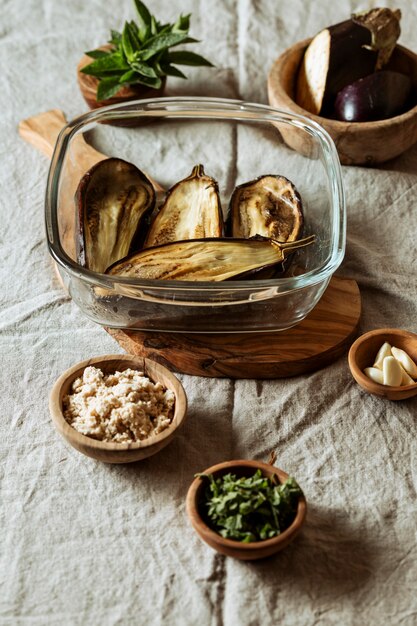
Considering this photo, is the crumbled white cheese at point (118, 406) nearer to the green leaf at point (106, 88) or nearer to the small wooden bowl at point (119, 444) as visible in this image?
the small wooden bowl at point (119, 444)

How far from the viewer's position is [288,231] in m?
1.02

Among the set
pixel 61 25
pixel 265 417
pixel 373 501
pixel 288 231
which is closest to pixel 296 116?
pixel 288 231

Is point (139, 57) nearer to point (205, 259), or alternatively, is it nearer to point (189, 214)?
point (189, 214)

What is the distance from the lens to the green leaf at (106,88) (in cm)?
130

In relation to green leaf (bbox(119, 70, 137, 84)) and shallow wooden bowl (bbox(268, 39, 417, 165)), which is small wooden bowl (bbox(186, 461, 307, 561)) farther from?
green leaf (bbox(119, 70, 137, 84))

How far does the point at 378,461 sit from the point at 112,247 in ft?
1.28

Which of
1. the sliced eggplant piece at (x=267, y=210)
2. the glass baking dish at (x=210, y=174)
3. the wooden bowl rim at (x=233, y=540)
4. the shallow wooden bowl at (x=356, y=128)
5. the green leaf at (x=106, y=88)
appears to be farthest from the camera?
the green leaf at (x=106, y=88)

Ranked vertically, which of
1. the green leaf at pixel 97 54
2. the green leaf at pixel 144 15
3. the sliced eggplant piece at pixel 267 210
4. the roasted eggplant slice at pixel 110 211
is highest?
the green leaf at pixel 144 15

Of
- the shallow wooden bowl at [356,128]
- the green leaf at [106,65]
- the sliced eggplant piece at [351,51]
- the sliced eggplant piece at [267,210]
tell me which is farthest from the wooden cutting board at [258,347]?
the green leaf at [106,65]

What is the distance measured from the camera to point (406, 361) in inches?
37.2

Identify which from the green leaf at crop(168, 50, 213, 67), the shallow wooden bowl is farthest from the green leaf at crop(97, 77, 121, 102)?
the shallow wooden bowl

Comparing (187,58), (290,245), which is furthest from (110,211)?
(187,58)

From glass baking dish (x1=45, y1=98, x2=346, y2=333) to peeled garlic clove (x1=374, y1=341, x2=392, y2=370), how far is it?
92 millimetres

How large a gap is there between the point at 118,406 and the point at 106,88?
2.07 feet
